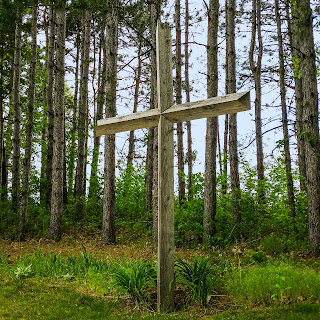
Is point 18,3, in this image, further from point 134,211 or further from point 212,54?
point 134,211

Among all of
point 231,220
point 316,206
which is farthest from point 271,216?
point 316,206

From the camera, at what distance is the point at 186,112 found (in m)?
5.09

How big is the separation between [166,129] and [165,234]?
1.43m

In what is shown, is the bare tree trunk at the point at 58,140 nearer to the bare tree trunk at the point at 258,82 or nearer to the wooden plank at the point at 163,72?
the wooden plank at the point at 163,72

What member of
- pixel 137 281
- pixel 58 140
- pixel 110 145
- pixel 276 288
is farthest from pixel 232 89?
pixel 137 281

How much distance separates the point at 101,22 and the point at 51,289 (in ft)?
51.3

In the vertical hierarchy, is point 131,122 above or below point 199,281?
above

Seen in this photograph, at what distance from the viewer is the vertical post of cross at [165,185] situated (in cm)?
504

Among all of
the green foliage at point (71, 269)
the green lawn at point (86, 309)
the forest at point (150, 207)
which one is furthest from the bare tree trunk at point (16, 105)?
the green lawn at point (86, 309)

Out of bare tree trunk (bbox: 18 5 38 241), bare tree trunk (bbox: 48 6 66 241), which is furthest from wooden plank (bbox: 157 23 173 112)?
bare tree trunk (bbox: 18 5 38 241)

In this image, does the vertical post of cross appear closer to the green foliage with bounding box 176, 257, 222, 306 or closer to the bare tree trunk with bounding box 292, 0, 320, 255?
the green foliage with bounding box 176, 257, 222, 306

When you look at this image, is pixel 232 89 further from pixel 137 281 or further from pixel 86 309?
pixel 86 309

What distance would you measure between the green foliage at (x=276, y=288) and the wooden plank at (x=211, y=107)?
7.91 feet

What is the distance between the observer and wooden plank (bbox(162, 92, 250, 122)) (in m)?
4.68
